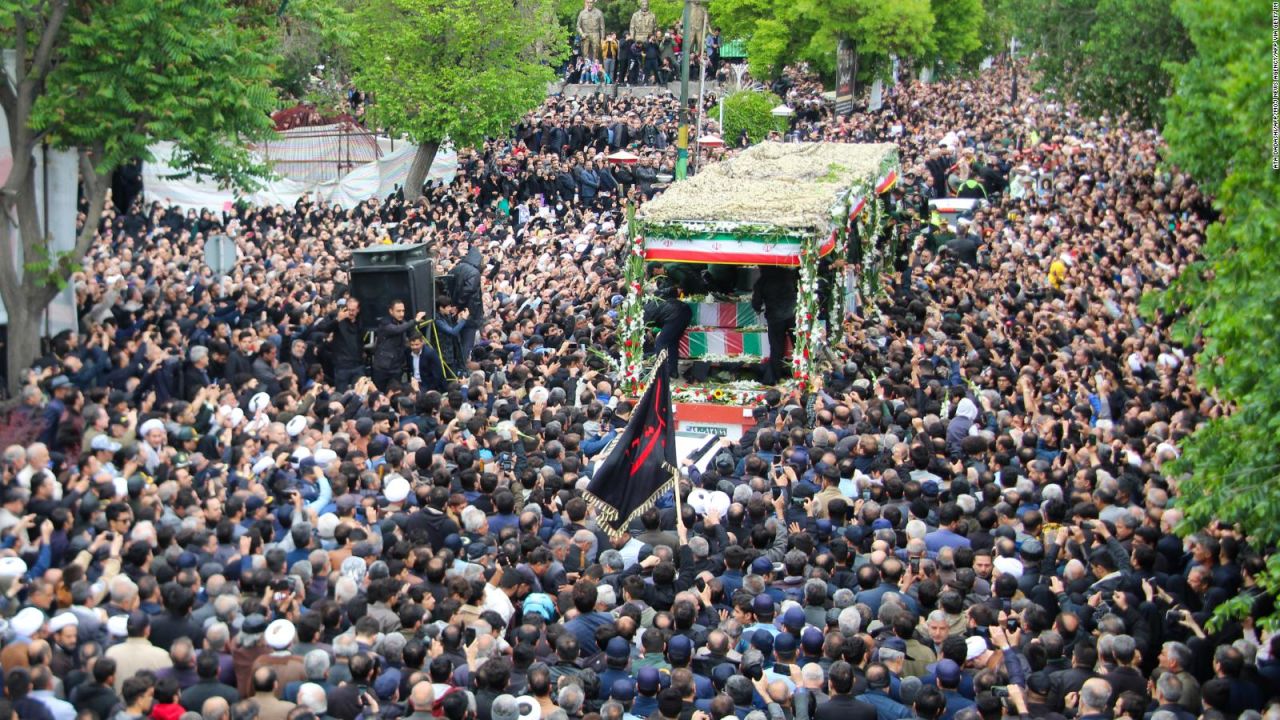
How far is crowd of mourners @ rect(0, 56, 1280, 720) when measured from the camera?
28.8 ft

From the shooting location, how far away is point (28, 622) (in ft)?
29.7

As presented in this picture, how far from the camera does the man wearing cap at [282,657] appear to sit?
350 inches

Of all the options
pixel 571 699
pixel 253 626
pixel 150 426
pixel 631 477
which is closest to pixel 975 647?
pixel 571 699

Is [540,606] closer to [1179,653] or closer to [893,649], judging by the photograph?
[893,649]

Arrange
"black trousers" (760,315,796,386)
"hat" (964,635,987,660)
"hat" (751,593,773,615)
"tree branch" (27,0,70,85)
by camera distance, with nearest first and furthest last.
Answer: "hat" (964,635,987,660), "hat" (751,593,773,615), "tree branch" (27,0,70,85), "black trousers" (760,315,796,386)

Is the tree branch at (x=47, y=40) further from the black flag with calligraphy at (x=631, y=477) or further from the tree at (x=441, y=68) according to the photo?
the tree at (x=441, y=68)

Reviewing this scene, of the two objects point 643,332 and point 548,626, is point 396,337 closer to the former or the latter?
point 643,332

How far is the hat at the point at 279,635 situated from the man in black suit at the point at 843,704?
114 inches

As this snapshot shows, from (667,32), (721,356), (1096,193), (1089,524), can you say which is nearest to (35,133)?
(721,356)

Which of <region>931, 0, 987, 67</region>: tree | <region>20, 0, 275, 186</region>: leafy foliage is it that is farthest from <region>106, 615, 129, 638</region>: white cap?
<region>931, 0, 987, 67</region>: tree

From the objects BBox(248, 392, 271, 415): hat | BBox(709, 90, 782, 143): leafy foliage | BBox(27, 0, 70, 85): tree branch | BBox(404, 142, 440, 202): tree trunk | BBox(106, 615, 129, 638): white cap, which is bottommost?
BBox(106, 615, 129, 638): white cap

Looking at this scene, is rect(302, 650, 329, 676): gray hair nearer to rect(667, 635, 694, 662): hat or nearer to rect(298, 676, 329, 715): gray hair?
rect(298, 676, 329, 715): gray hair

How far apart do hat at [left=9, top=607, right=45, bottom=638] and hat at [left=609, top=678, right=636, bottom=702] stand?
3.22 m

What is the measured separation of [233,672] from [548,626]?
1.80 metres
